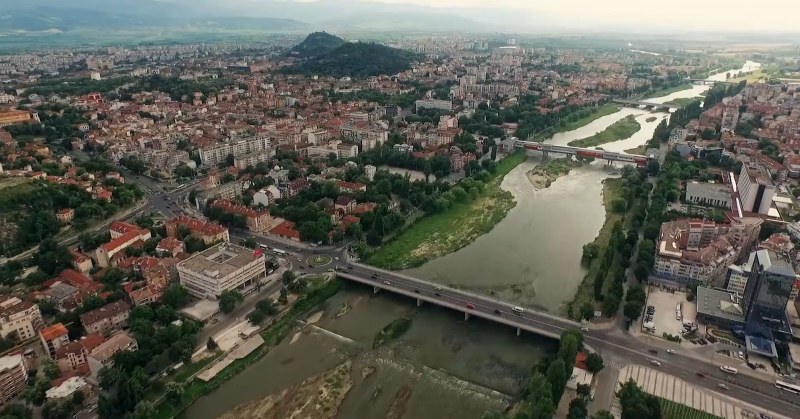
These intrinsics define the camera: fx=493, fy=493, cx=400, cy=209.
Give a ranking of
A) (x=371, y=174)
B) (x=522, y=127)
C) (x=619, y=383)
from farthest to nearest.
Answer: (x=522, y=127), (x=371, y=174), (x=619, y=383)

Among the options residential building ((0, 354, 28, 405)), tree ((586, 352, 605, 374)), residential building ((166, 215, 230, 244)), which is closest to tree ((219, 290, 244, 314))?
residential building ((166, 215, 230, 244))

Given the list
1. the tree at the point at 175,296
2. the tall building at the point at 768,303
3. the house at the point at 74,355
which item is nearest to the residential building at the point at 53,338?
the house at the point at 74,355

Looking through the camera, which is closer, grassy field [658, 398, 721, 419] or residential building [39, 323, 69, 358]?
grassy field [658, 398, 721, 419]

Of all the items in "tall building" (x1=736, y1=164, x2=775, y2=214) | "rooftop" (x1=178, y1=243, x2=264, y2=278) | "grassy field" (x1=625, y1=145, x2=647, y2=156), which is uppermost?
"tall building" (x1=736, y1=164, x2=775, y2=214)

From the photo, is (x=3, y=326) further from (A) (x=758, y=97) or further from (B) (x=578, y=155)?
(A) (x=758, y=97)

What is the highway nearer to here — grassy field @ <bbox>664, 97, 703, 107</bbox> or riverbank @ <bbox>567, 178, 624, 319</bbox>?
riverbank @ <bbox>567, 178, 624, 319</bbox>

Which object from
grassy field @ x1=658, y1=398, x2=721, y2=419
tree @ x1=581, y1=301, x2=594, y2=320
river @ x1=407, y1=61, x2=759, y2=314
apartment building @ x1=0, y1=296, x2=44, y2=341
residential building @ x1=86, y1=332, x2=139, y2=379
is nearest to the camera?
grassy field @ x1=658, y1=398, x2=721, y2=419

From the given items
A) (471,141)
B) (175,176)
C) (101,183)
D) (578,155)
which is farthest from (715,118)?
(101,183)

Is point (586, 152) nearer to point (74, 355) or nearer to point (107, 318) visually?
point (107, 318)
